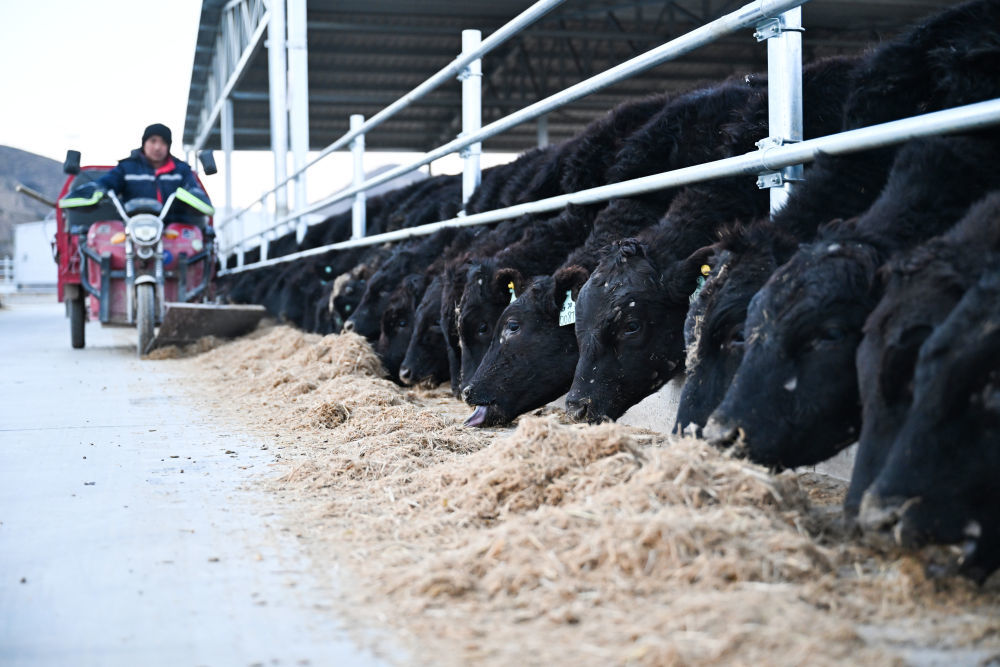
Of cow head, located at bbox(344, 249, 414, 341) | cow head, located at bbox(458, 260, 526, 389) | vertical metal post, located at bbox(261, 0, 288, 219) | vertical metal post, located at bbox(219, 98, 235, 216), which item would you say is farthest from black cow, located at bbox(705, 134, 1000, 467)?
vertical metal post, located at bbox(219, 98, 235, 216)

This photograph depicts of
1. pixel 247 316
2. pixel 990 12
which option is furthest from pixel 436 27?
pixel 990 12

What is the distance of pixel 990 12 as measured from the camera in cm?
354

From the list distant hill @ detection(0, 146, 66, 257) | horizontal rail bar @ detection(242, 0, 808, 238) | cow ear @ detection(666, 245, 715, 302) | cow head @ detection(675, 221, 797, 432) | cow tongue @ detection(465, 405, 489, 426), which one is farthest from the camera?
distant hill @ detection(0, 146, 66, 257)

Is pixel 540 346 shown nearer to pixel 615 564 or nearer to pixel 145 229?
pixel 615 564

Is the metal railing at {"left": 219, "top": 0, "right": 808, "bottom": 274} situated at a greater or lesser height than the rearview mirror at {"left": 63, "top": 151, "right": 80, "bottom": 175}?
lesser

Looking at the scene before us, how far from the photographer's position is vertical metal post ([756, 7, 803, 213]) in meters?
3.80

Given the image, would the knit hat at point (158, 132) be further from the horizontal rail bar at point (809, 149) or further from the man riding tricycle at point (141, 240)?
the horizontal rail bar at point (809, 149)

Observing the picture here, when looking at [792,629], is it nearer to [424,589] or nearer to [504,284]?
[424,589]

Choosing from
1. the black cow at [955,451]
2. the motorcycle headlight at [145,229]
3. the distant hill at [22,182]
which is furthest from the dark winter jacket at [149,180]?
the distant hill at [22,182]

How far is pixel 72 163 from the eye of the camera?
435 inches

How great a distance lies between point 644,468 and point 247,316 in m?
8.42

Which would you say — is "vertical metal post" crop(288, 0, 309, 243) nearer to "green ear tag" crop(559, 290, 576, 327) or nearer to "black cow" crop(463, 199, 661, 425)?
"black cow" crop(463, 199, 661, 425)

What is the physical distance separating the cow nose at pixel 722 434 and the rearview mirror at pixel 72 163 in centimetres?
954

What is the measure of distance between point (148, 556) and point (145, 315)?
777 centimetres
